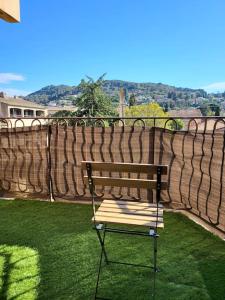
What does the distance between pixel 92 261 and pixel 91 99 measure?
135ft

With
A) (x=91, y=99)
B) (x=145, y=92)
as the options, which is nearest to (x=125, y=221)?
(x=91, y=99)

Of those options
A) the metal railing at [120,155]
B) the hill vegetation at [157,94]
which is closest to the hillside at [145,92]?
the hill vegetation at [157,94]

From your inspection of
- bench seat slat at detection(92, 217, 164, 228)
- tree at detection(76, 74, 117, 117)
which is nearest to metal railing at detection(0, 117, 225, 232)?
bench seat slat at detection(92, 217, 164, 228)

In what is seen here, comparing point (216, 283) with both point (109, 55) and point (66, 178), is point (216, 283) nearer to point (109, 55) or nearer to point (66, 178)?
point (66, 178)

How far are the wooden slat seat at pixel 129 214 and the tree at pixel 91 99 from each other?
4015 centimetres

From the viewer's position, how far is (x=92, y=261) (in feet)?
10.1

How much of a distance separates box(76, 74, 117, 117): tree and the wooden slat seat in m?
40.1

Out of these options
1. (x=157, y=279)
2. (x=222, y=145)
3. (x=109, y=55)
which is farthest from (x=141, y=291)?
(x=109, y=55)

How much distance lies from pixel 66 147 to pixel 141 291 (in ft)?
8.80

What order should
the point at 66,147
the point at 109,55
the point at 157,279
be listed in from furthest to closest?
the point at 109,55
the point at 66,147
the point at 157,279

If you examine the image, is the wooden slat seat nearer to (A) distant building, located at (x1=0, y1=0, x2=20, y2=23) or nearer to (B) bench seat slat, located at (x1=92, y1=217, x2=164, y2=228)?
(B) bench seat slat, located at (x1=92, y1=217, x2=164, y2=228)

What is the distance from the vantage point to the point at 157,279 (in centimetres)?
275

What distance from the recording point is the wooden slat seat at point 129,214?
253 centimetres

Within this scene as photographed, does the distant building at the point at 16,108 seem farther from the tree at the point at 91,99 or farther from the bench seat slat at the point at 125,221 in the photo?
the bench seat slat at the point at 125,221
